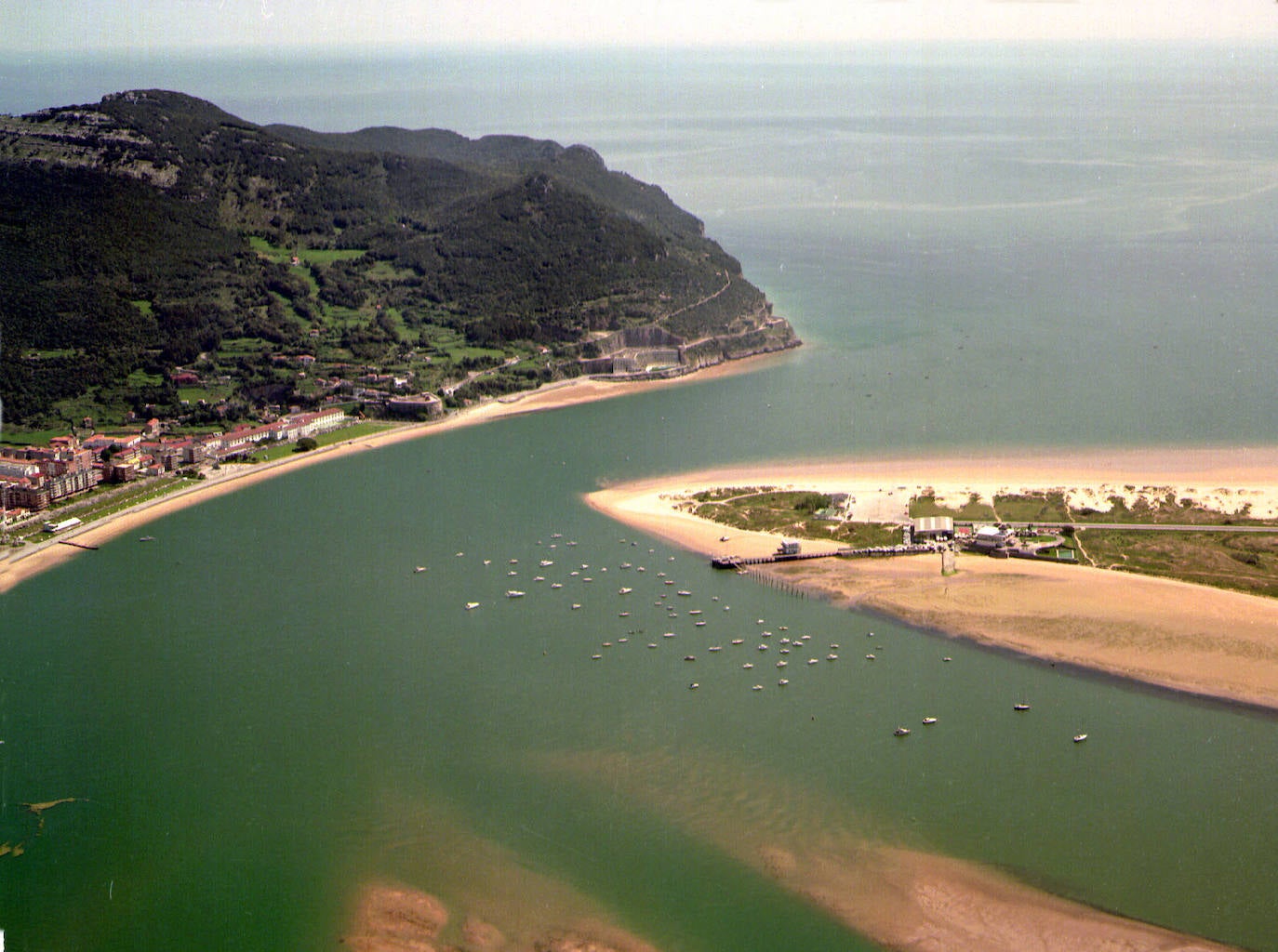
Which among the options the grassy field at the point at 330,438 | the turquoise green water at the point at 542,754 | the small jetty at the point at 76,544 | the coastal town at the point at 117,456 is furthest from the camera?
the grassy field at the point at 330,438

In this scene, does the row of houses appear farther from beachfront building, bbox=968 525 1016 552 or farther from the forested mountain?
beachfront building, bbox=968 525 1016 552

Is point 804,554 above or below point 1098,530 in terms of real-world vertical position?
below

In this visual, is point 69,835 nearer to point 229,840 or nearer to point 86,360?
point 229,840

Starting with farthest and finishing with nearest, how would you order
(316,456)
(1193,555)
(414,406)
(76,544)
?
(414,406), (316,456), (76,544), (1193,555)

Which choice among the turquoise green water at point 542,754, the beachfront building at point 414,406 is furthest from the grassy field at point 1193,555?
the beachfront building at point 414,406

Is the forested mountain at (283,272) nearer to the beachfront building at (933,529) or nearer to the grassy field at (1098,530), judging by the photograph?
the grassy field at (1098,530)

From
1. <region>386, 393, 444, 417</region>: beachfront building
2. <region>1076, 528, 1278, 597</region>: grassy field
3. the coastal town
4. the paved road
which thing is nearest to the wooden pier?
the paved road

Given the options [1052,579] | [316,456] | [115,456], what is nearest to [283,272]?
[316,456]

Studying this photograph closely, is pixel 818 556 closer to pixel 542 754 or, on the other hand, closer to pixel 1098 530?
pixel 1098 530
